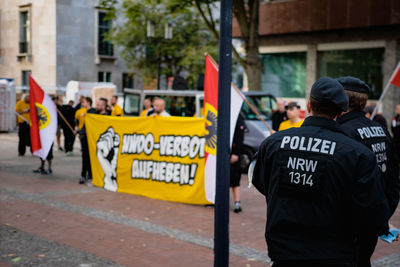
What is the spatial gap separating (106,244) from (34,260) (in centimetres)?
99

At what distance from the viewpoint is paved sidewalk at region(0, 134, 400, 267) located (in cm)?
603

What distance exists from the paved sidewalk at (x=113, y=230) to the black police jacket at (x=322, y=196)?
308 centimetres

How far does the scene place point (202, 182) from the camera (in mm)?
9430

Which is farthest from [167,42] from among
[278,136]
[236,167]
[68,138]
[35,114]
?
[278,136]

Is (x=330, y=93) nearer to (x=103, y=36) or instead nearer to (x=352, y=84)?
(x=352, y=84)

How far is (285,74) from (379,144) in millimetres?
18358

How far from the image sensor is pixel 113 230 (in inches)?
289

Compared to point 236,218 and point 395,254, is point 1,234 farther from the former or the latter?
point 395,254

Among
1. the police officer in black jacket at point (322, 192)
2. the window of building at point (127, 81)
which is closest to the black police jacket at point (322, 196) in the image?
the police officer in black jacket at point (322, 192)

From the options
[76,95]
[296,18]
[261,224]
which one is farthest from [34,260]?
[76,95]

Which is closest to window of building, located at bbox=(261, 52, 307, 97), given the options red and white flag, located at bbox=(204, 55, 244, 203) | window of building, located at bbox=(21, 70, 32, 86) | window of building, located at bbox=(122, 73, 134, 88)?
red and white flag, located at bbox=(204, 55, 244, 203)

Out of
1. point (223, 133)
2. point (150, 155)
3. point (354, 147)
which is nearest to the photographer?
point (354, 147)

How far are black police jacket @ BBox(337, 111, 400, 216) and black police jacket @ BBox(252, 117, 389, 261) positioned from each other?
0.92 metres

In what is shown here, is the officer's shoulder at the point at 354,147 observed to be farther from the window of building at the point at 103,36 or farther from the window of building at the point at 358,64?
the window of building at the point at 103,36
